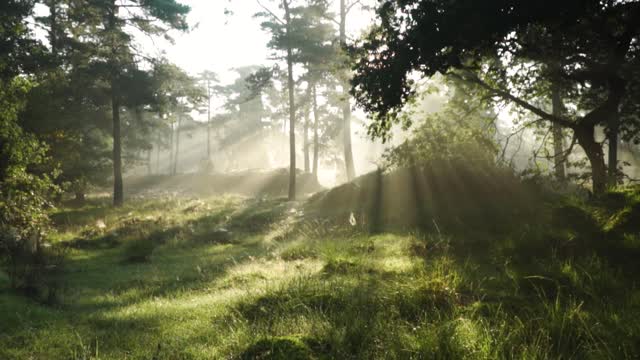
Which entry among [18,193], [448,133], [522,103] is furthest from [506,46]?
[18,193]

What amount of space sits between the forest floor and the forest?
4cm

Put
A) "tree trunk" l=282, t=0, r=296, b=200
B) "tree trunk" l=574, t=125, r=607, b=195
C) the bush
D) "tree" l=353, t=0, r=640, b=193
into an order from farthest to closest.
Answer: "tree trunk" l=282, t=0, r=296, b=200 → "tree trunk" l=574, t=125, r=607, b=195 → the bush → "tree" l=353, t=0, r=640, b=193

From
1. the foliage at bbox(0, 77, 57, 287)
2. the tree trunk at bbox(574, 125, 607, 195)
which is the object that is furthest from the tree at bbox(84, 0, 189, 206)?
the tree trunk at bbox(574, 125, 607, 195)

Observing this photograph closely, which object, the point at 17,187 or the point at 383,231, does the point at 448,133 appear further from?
the point at 17,187

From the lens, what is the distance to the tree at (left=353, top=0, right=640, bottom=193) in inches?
285

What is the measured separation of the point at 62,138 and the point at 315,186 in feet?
73.6

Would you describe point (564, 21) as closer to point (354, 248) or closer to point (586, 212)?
point (586, 212)

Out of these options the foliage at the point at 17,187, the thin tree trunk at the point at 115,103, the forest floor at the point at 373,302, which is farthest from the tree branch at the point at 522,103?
the thin tree trunk at the point at 115,103

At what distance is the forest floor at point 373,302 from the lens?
3861mm

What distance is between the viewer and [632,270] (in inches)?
215

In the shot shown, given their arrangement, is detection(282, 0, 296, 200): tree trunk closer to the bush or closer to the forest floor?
the forest floor

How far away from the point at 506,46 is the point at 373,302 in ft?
25.2

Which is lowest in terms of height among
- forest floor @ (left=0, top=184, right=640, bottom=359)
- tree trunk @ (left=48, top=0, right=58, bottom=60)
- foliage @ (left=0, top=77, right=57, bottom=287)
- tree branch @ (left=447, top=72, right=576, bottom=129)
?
forest floor @ (left=0, top=184, right=640, bottom=359)

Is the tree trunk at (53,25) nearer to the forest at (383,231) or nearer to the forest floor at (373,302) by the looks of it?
the forest at (383,231)
